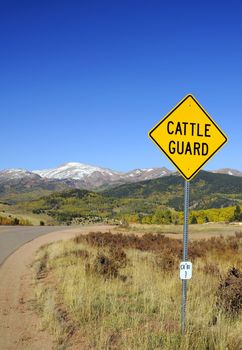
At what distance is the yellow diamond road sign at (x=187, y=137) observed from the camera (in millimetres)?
7195

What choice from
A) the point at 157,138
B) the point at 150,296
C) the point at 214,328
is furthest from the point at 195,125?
the point at 150,296

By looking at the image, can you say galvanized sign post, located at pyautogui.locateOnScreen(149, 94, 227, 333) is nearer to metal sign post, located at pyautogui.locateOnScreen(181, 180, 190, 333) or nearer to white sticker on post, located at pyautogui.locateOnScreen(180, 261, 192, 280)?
metal sign post, located at pyautogui.locateOnScreen(181, 180, 190, 333)

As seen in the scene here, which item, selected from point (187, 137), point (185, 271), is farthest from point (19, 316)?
point (187, 137)

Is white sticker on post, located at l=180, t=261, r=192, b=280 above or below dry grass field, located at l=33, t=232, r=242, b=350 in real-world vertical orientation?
above

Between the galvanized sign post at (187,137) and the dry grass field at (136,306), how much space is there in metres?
2.26

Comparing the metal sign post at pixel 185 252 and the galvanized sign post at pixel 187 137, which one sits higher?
the galvanized sign post at pixel 187 137

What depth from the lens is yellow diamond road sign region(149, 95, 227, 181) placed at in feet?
23.6

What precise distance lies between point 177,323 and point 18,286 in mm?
6002

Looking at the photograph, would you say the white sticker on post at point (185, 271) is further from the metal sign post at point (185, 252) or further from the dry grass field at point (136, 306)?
the dry grass field at point (136, 306)

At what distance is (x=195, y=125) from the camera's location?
7.33 m

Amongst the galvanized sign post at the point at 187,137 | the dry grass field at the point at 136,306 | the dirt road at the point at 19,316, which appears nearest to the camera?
the dry grass field at the point at 136,306

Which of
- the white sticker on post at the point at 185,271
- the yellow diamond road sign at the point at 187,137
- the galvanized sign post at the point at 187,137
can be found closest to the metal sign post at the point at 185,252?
the white sticker on post at the point at 185,271

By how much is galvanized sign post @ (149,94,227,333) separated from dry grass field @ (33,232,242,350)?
2265mm

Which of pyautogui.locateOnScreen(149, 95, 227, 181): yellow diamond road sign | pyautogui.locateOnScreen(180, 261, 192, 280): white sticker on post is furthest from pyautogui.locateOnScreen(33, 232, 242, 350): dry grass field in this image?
pyautogui.locateOnScreen(149, 95, 227, 181): yellow diamond road sign
